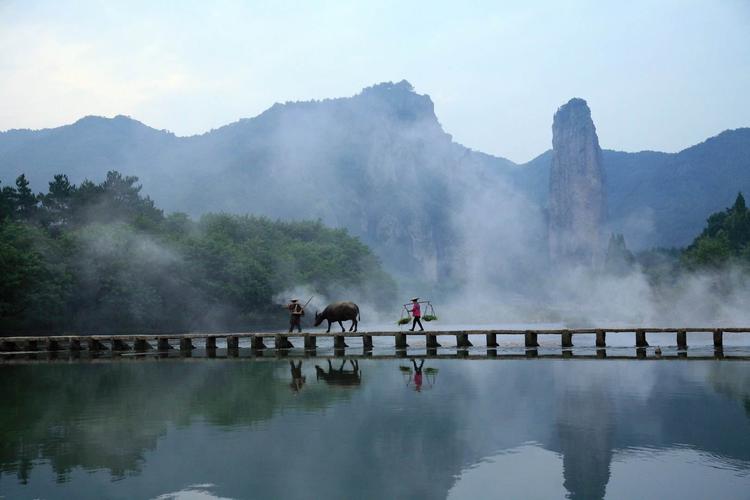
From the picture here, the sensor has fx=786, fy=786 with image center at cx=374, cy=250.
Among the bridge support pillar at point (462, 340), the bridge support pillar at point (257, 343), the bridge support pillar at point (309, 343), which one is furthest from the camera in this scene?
the bridge support pillar at point (257, 343)

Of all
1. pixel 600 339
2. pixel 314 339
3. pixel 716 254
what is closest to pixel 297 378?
pixel 314 339

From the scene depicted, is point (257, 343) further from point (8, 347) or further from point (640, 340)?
point (640, 340)

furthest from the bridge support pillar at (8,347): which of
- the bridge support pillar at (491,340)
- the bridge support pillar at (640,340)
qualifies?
the bridge support pillar at (640,340)

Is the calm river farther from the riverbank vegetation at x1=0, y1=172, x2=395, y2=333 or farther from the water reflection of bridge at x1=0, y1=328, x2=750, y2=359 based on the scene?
the riverbank vegetation at x1=0, y1=172, x2=395, y2=333

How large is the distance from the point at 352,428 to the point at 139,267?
62012 mm

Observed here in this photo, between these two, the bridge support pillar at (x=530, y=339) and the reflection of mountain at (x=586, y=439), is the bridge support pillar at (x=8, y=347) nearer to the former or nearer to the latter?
the bridge support pillar at (x=530, y=339)

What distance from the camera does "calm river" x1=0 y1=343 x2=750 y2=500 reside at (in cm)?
1257

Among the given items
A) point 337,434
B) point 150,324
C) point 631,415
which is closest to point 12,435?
point 337,434

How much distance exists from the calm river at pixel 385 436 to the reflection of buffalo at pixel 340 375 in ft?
0.57

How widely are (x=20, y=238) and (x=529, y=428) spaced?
190 ft

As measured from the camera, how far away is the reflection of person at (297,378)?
24.4m

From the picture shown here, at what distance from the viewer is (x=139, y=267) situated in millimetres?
74938

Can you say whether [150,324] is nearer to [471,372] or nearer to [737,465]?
[471,372]

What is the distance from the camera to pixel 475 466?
13.6 meters
